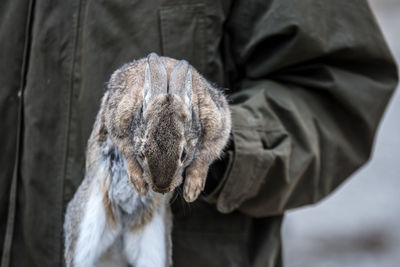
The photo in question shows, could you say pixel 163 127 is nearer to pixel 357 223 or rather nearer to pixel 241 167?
pixel 241 167

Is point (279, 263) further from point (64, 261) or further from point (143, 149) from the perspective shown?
point (143, 149)

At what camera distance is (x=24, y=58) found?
1.49 meters

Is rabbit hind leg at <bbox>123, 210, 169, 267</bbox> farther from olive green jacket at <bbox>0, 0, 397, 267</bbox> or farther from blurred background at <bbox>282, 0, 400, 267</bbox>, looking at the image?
blurred background at <bbox>282, 0, 400, 267</bbox>

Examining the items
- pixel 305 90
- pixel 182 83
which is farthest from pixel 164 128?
pixel 305 90

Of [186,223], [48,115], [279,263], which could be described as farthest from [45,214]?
[279,263]

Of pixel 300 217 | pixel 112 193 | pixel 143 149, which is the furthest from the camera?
pixel 300 217

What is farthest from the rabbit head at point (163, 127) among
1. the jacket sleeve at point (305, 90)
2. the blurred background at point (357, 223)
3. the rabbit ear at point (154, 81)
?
the blurred background at point (357, 223)

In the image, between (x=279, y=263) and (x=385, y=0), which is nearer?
(x=279, y=263)

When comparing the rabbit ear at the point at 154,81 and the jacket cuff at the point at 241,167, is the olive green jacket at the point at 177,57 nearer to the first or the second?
the jacket cuff at the point at 241,167

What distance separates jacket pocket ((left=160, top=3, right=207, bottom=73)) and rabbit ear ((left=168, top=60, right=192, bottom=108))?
1.37 ft

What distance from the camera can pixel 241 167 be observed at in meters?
1.35

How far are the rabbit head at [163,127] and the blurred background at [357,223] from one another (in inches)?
87.3

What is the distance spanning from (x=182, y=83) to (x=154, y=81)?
0.05 m

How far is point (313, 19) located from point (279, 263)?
2.39 ft
